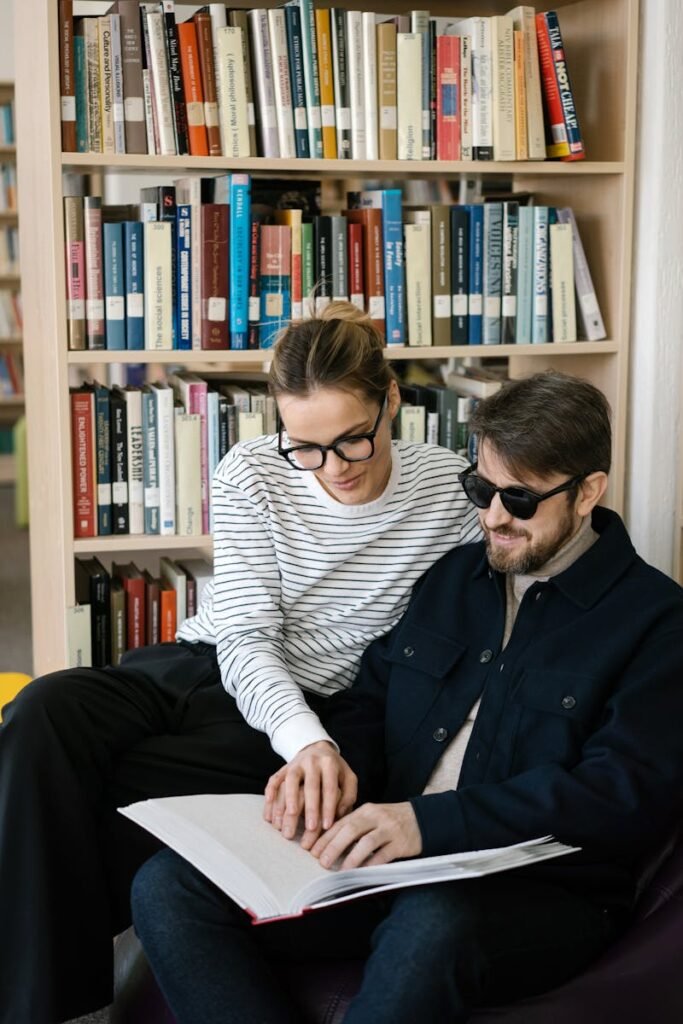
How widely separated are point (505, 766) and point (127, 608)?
3.73ft

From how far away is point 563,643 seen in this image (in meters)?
1.72

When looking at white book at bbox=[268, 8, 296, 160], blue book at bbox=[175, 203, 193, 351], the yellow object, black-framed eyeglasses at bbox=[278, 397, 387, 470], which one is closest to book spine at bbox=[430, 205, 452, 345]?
white book at bbox=[268, 8, 296, 160]

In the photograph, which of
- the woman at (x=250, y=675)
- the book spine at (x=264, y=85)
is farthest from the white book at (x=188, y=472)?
the book spine at (x=264, y=85)

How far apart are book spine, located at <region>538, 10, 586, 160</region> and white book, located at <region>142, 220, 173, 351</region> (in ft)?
2.79

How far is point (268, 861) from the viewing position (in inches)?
61.1

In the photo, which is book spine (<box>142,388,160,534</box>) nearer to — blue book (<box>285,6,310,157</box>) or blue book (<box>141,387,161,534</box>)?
blue book (<box>141,387,161,534</box>)

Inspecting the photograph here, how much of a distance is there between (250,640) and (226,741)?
0.16 meters

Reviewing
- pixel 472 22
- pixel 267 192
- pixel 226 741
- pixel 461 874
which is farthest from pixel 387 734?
pixel 472 22

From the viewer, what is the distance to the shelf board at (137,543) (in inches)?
99.3

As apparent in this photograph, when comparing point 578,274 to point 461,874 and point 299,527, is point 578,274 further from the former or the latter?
point 461,874

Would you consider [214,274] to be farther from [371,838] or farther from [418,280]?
[371,838]

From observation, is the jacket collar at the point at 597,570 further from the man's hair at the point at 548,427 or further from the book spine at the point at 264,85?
the book spine at the point at 264,85

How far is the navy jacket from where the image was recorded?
1.58 m

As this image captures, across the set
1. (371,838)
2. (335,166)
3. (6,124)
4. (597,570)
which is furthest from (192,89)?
(6,124)
